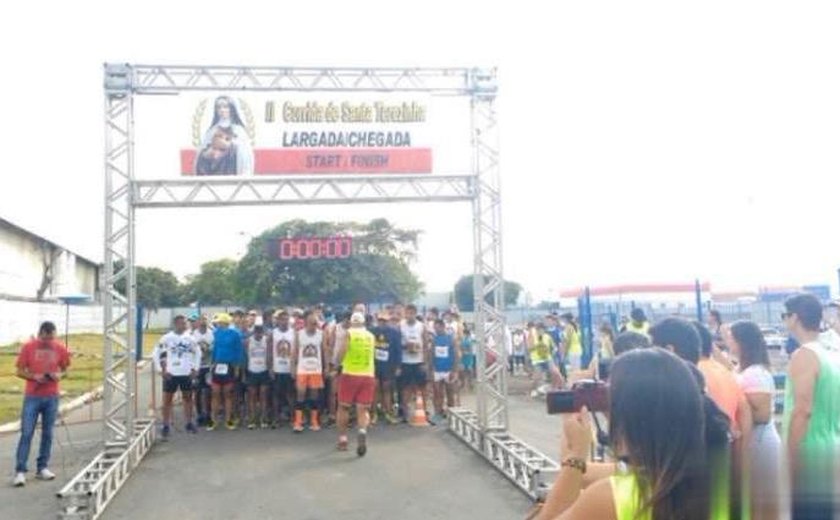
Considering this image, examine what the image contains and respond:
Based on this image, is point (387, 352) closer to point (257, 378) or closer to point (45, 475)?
point (257, 378)

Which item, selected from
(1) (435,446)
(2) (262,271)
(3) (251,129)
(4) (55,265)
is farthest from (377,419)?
(4) (55,265)

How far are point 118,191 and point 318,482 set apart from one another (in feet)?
15.8

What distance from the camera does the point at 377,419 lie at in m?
13.1

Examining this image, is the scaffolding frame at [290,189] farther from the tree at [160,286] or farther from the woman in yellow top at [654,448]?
the tree at [160,286]

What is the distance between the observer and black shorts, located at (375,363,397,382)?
12.5 metres

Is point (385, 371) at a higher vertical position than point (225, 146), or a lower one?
lower

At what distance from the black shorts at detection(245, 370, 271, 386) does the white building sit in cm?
3286

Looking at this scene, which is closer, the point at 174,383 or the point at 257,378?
the point at 174,383

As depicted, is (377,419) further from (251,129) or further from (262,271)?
(262,271)

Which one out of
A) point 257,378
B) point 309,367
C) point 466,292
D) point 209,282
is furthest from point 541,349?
point 209,282

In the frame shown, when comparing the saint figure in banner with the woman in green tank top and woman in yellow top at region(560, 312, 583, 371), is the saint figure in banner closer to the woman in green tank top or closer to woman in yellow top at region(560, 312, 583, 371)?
the woman in green tank top

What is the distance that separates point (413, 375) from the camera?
12.8 m

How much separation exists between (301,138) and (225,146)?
3.43ft

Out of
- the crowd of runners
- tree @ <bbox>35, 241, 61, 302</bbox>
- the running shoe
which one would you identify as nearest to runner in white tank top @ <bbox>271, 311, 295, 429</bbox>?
the crowd of runners
